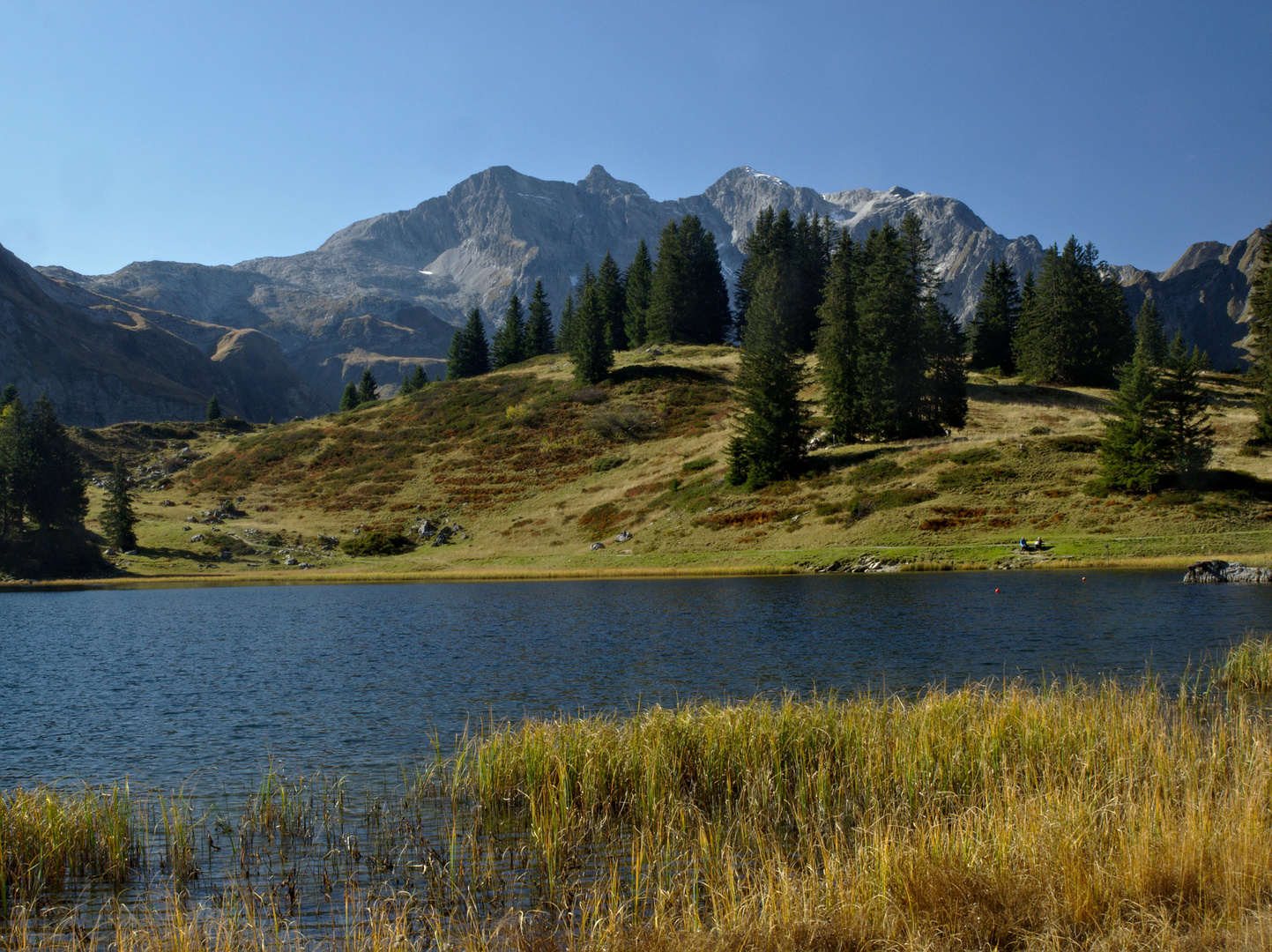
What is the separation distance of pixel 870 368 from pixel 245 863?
71.8 meters

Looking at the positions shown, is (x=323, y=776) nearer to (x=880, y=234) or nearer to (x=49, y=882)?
(x=49, y=882)

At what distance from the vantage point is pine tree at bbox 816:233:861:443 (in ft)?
248

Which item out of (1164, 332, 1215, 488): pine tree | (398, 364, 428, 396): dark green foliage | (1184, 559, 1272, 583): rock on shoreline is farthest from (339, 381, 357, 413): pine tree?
(1184, 559, 1272, 583): rock on shoreline

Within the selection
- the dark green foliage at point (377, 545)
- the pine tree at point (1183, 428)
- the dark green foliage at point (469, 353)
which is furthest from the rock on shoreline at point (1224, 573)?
the dark green foliage at point (469, 353)

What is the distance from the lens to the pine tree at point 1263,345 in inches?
2404

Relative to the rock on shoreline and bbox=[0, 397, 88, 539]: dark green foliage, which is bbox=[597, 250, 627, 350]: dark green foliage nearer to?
bbox=[0, 397, 88, 539]: dark green foliage

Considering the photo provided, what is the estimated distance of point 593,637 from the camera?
95.0ft

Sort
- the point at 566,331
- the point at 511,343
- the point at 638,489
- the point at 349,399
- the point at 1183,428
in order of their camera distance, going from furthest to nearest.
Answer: the point at 349,399 < the point at 566,331 < the point at 511,343 < the point at 638,489 < the point at 1183,428

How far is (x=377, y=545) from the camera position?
261 ft

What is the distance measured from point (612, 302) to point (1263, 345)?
289 ft

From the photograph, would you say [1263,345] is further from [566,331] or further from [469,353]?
[469,353]

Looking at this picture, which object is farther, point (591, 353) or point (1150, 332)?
point (591, 353)

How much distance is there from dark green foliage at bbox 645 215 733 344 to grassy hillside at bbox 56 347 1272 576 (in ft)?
25.4

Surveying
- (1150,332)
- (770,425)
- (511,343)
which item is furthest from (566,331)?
(1150,332)
